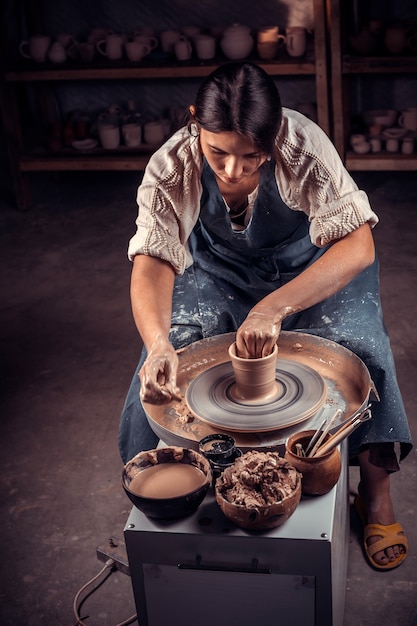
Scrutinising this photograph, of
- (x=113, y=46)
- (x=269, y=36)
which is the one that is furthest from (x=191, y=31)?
(x=269, y=36)

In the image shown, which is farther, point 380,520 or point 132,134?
point 132,134

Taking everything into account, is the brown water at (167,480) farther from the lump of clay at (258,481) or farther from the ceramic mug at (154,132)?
the ceramic mug at (154,132)

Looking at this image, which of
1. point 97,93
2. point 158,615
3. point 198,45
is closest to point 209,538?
point 158,615

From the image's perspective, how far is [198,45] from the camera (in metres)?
5.24

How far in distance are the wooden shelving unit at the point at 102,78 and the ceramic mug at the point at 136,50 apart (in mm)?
58

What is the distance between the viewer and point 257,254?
2.57 meters

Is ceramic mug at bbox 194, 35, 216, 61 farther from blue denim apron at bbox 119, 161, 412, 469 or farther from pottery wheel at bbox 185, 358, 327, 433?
pottery wheel at bbox 185, 358, 327, 433

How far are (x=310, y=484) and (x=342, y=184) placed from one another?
0.97 metres

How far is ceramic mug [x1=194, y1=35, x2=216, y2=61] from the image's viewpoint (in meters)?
5.21

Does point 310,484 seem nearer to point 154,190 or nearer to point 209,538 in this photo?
point 209,538

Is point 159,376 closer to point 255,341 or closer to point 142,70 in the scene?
point 255,341

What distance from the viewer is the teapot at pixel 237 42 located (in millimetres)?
5094

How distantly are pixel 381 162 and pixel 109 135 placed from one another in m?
1.89

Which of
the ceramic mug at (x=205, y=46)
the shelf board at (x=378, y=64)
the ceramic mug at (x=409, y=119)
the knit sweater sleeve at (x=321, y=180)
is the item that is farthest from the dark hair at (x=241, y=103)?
the ceramic mug at (x=409, y=119)
